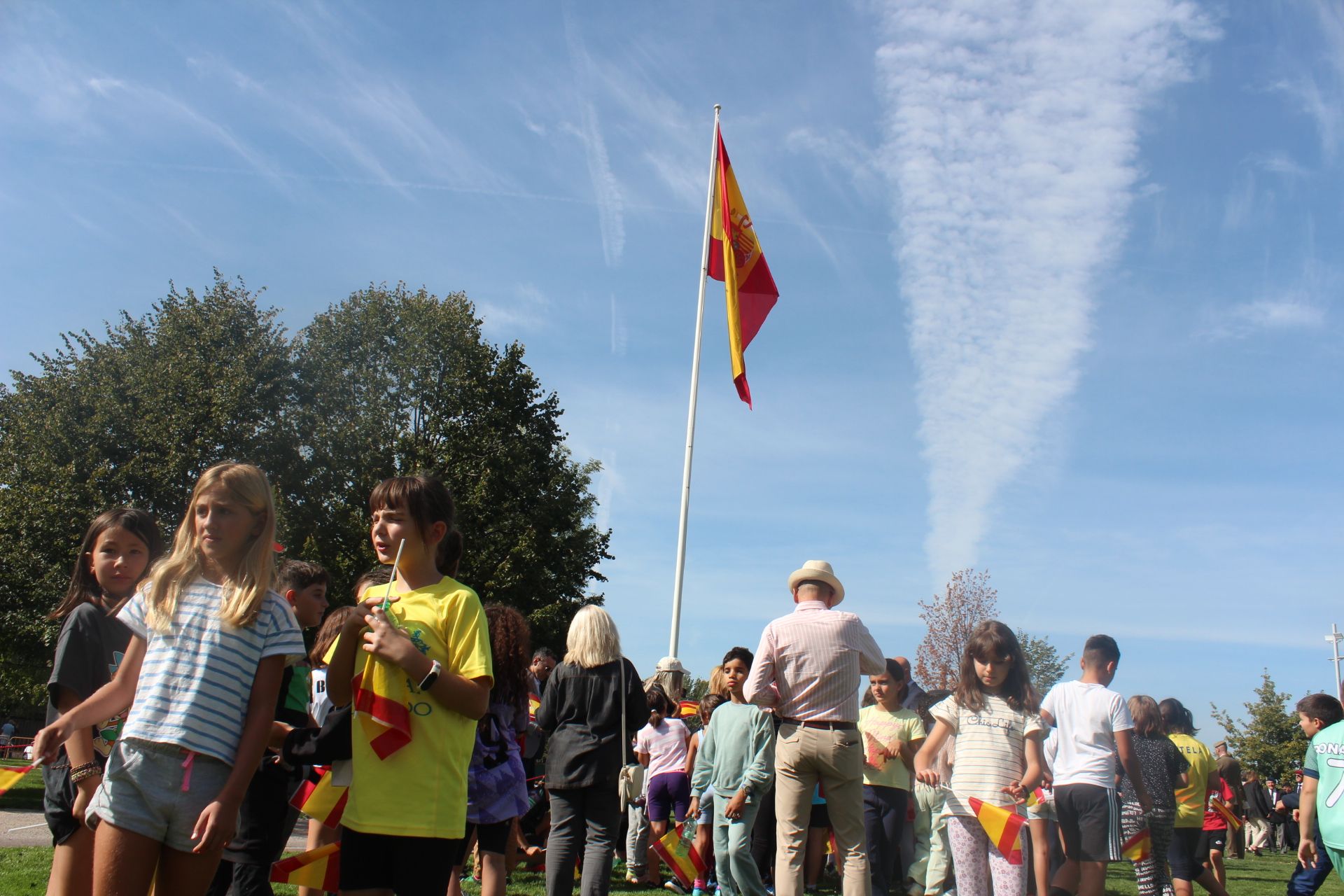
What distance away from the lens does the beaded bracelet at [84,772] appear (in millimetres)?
3402

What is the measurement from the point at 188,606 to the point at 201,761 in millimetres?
479

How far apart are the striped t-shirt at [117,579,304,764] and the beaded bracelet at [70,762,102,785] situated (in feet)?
2.18

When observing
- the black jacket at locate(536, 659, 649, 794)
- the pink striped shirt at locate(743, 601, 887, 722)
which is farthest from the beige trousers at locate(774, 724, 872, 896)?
the black jacket at locate(536, 659, 649, 794)

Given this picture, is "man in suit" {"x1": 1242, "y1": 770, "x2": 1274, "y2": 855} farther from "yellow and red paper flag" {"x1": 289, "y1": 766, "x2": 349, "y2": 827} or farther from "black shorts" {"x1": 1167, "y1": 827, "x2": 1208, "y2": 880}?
"yellow and red paper flag" {"x1": 289, "y1": 766, "x2": 349, "y2": 827}

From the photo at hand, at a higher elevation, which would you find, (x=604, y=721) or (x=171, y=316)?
(x=171, y=316)

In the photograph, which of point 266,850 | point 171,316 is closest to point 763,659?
point 266,850

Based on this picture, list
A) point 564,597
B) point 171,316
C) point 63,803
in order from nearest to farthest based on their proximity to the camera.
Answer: point 63,803, point 171,316, point 564,597

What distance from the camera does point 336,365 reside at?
29359 millimetres

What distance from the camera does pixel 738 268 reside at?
55.8 feet

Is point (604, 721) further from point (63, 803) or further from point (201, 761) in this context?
point (201, 761)

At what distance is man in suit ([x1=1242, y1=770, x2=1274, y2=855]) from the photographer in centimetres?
2312

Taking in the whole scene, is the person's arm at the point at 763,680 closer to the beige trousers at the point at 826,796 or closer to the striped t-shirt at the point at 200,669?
the beige trousers at the point at 826,796

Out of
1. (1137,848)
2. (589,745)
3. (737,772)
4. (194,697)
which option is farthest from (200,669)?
(1137,848)

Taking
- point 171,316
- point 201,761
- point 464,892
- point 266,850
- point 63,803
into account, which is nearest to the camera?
point 201,761
